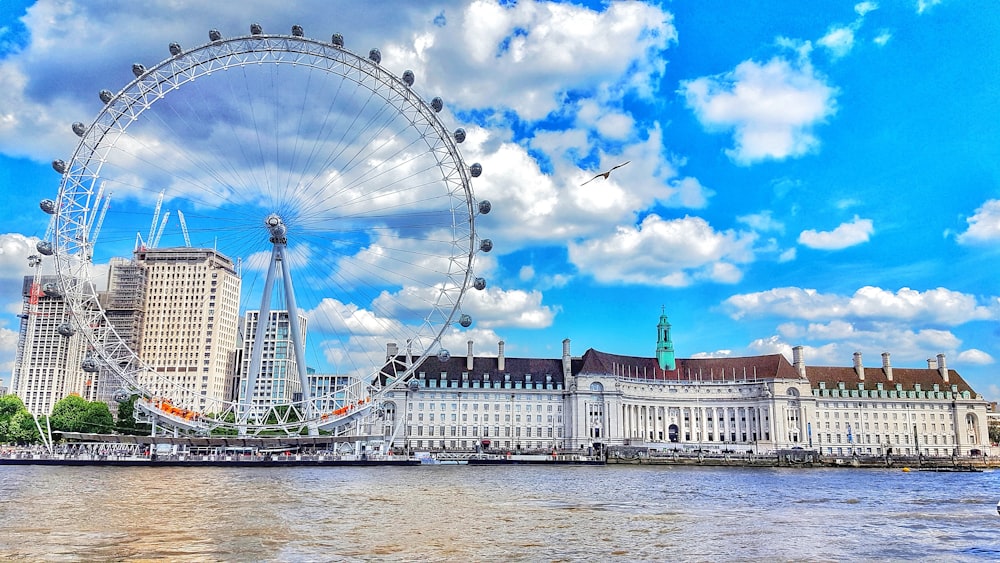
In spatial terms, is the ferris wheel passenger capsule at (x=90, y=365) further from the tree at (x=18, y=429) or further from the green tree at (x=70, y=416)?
the tree at (x=18, y=429)

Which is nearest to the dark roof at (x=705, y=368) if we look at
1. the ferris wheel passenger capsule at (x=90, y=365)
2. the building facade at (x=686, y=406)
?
the building facade at (x=686, y=406)

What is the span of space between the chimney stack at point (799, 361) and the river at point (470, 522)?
309 ft

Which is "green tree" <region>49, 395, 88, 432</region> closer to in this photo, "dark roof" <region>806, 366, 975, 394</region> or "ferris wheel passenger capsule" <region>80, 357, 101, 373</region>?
"ferris wheel passenger capsule" <region>80, 357, 101, 373</region>

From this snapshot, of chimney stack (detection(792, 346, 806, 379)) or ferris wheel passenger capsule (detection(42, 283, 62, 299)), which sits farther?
chimney stack (detection(792, 346, 806, 379))

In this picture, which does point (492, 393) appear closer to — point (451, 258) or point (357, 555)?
point (451, 258)

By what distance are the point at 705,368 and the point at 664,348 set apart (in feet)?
29.0

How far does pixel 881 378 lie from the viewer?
162m

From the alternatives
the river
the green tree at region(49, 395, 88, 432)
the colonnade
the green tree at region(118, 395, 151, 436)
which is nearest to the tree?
the green tree at region(49, 395, 88, 432)

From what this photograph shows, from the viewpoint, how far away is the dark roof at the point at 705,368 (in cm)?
15575

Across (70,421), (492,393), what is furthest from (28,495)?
(492,393)

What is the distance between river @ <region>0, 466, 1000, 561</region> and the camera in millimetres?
29703

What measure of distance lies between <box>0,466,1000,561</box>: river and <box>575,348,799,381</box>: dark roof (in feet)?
296

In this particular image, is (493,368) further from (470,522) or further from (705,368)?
(470,522)

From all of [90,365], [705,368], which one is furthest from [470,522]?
[705,368]
